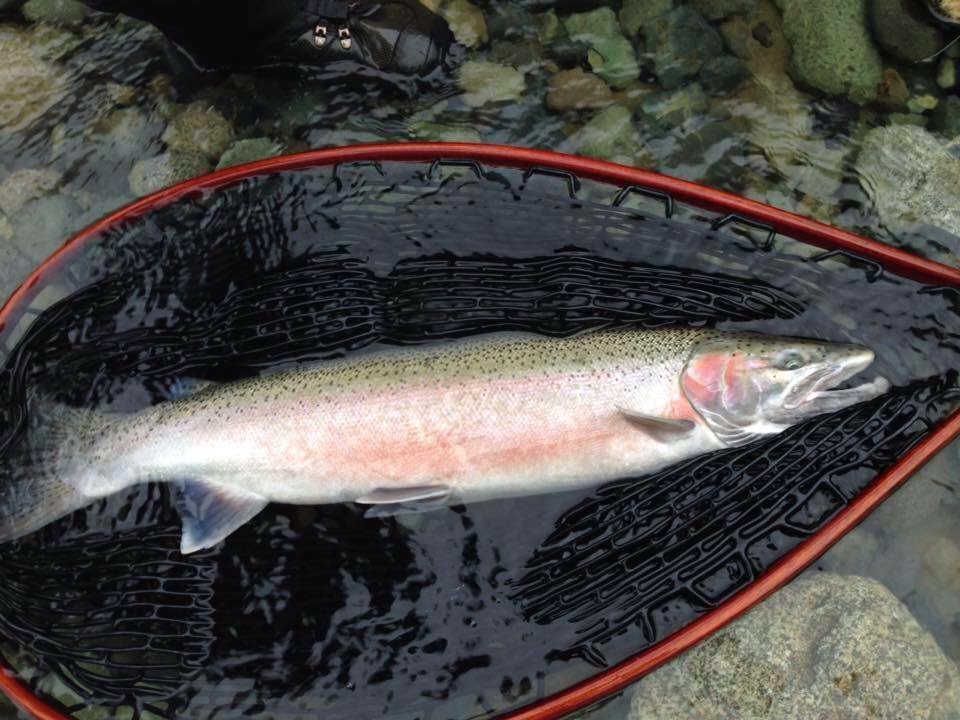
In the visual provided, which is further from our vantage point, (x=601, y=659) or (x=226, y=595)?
(x=226, y=595)

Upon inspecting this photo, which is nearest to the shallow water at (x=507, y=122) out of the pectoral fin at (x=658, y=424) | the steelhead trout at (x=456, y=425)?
the steelhead trout at (x=456, y=425)

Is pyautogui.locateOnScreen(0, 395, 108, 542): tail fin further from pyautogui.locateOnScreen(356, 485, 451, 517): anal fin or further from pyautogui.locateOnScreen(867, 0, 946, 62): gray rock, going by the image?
pyautogui.locateOnScreen(867, 0, 946, 62): gray rock

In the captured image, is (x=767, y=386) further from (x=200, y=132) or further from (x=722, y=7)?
(x=200, y=132)

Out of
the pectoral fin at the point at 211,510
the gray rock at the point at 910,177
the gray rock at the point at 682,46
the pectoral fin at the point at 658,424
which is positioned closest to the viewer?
the pectoral fin at the point at 658,424

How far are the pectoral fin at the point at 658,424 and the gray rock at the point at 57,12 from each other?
294cm

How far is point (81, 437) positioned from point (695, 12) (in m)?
2.88

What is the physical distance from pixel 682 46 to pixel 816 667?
94.6 inches

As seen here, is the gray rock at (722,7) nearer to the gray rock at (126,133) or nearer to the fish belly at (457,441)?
the fish belly at (457,441)

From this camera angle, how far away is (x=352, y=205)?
2.80 m

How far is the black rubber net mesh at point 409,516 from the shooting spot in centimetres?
256

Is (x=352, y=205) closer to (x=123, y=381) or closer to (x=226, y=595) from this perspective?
(x=123, y=381)

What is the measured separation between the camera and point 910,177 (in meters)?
2.95

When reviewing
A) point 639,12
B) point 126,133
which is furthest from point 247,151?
point 639,12

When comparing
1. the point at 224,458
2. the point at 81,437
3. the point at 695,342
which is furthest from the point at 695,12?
the point at 81,437
